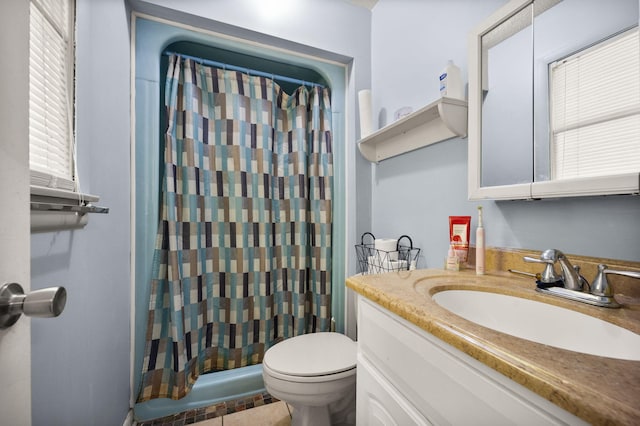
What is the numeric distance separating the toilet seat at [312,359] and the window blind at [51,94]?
971 mm

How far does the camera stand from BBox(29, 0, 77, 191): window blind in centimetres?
65

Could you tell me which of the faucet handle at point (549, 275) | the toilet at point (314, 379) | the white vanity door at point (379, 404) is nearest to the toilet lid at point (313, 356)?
the toilet at point (314, 379)

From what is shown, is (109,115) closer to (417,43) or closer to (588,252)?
(417,43)

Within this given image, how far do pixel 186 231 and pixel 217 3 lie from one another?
3.95 feet

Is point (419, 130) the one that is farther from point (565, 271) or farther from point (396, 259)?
point (565, 271)

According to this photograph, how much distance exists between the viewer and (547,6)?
2.49 feet

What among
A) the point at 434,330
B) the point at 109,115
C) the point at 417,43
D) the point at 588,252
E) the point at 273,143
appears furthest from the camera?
the point at 273,143

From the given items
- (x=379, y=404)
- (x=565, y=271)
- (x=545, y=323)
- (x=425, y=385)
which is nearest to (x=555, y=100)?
(x=565, y=271)

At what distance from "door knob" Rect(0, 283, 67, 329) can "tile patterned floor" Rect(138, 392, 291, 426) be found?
1.34m

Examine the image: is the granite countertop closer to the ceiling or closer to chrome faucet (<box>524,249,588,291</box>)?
chrome faucet (<box>524,249,588,291</box>)

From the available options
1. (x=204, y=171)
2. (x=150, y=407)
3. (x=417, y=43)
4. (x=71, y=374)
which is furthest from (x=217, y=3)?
(x=150, y=407)

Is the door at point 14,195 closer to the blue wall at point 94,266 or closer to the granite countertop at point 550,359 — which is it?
the blue wall at point 94,266

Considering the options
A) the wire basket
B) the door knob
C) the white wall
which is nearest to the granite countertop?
the white wall

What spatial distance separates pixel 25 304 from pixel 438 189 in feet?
4.06
